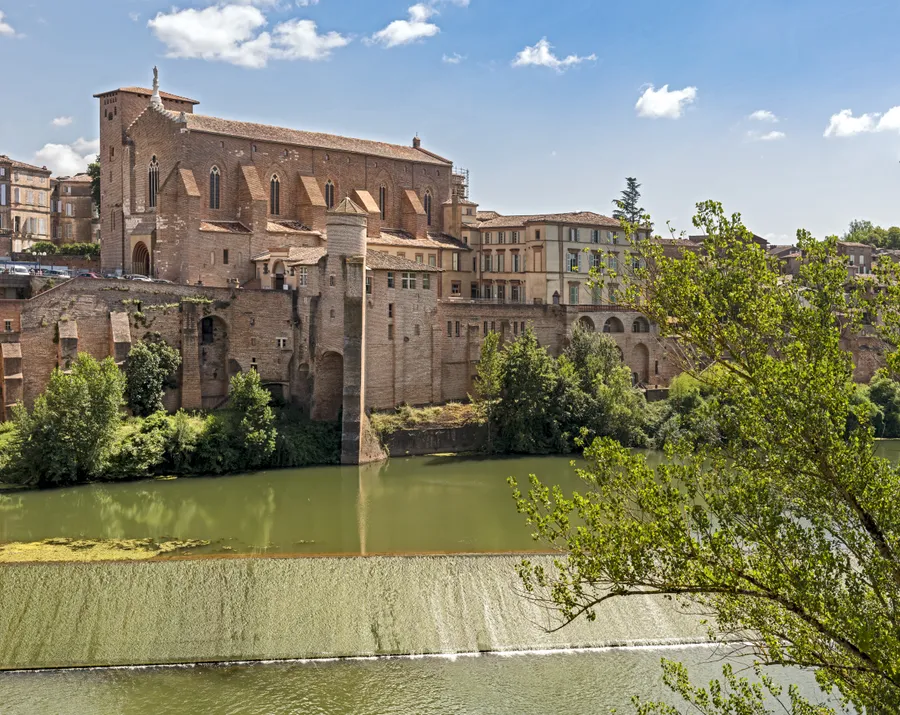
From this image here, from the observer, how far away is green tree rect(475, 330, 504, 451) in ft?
141

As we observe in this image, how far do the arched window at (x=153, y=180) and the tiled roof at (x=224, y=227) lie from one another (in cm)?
320

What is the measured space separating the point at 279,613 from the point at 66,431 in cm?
1519

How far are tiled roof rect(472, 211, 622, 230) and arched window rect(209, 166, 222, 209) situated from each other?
1571cm

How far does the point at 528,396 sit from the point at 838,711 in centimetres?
2470

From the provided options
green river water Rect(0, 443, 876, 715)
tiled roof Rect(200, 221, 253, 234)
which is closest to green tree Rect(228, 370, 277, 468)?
green river water Rect(0, 443, 876, 715)

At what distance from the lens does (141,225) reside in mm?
47406

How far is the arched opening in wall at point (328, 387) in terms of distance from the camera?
139 feet

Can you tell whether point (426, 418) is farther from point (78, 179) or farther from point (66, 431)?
point (78, 179)

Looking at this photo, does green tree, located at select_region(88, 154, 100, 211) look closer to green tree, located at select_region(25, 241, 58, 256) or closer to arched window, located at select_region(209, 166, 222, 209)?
green tree, located at select_region(25, 241, 58, 256)

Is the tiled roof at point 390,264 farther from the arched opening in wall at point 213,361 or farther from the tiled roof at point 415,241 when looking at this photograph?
the arched opening in wall at point 213,361

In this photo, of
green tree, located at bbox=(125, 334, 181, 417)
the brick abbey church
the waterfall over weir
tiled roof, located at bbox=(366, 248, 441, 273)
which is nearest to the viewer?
the waterfall over weir

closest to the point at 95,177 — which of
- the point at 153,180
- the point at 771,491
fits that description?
the point at 153,180

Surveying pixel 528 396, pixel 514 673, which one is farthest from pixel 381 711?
pixel 528 396

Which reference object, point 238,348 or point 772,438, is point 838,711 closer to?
point 772,438
